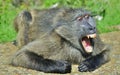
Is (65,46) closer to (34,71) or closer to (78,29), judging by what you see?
(78,29)

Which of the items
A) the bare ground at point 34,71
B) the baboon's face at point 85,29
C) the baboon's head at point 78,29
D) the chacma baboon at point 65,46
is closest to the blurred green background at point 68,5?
the bare ground at point 34,71

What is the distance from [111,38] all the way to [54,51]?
2.66m

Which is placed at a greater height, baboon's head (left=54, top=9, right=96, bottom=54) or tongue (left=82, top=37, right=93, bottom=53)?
baboon's head (left=54, top=9, right=96, bottom=54)

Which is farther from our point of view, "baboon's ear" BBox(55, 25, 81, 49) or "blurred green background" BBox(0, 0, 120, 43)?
"blurred green background" BBox(0, 0, 120, 43)

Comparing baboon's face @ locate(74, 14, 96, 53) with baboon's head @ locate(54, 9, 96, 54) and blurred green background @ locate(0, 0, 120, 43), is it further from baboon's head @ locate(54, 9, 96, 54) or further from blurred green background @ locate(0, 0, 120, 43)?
blurred green background @ locate(0, 0, 120, 43)

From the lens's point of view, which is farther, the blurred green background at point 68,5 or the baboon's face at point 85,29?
the blurred green background at point 68,5

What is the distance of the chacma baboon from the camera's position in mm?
7719

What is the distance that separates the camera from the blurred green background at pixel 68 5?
11.8 m

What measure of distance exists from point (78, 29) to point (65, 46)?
15.8 inches

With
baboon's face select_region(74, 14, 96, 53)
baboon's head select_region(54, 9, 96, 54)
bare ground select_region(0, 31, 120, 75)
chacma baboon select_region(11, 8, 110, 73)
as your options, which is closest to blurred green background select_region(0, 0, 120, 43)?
bare ground select_region(0, 31, 120, 75)

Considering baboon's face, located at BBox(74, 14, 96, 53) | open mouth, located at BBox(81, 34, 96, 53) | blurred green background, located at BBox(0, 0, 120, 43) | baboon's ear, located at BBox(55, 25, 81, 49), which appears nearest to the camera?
baboon's face, located at BBox(74, 14, 96, 53)

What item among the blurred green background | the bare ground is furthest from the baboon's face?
the blurred green background

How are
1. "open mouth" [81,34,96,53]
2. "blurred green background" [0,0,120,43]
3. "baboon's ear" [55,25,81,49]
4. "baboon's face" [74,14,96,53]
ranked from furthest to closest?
1. "blurred green background" [0,0,120,43]
2. "baboon's ear" [55,25,81,49]
3. "open mouth" [81,34,96,53]
4. "baboon's face" [74,14,96,53]

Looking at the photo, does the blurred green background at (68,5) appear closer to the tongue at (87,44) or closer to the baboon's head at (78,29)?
the baboon's head at (78,29)
